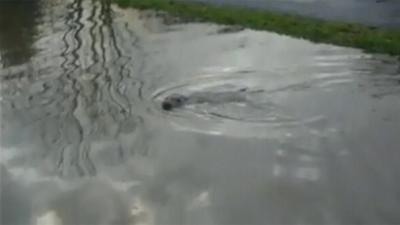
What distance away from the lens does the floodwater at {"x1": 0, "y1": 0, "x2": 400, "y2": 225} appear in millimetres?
6113

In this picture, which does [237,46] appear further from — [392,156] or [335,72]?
[392,156]

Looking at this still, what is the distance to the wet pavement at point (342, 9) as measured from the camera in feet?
37.8

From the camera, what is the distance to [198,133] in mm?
7441

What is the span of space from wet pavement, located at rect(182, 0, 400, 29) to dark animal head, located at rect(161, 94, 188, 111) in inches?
165

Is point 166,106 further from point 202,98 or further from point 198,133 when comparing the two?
point 198,133

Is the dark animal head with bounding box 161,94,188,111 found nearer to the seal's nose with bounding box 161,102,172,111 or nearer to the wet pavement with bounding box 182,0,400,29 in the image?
the seal's nose with bounding box 161,102,172,111

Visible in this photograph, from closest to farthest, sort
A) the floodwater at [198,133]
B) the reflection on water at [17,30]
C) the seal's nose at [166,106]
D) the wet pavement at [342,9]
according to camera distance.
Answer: the floodwater at [198,133]
the seal's nose at [166,106]
the reflection on water at [17,30]
the wet pavement at [342,9]

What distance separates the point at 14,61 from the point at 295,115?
4.44 meters

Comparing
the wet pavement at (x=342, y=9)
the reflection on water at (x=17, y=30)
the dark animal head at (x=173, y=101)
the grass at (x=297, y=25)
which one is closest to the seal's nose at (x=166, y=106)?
the dark animal head at (x=173, y=101)

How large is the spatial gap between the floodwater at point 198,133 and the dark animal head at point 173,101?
11 cm

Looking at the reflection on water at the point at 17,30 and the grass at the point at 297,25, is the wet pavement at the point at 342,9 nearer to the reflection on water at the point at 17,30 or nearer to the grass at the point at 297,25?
the grass at the point at 297,25

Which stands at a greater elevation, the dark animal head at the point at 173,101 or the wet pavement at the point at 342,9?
the wet pavement at the point at 342,9

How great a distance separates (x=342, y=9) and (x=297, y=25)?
1329mm

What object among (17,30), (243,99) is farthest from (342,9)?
(17,30)
